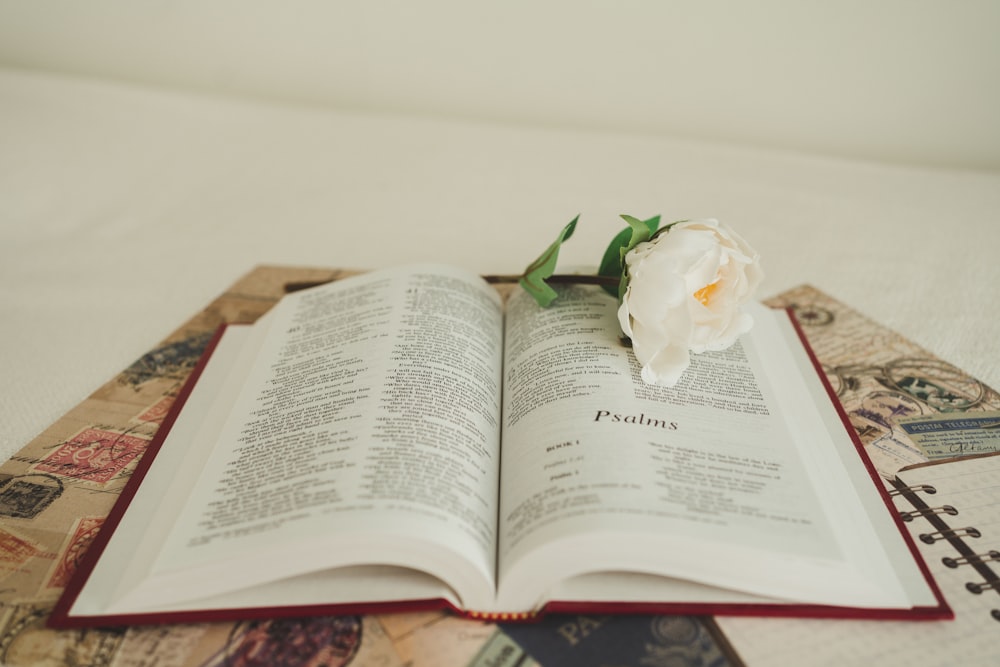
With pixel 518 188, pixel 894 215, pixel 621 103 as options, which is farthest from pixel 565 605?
pixel 621 103

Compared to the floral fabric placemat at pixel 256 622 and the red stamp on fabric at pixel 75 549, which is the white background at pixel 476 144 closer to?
the floral fabric placemat at pixel 256 622

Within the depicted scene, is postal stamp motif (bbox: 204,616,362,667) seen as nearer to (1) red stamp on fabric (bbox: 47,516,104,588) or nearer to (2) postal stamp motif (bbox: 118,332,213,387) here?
(1) red stamp on fabric (bbox: 47,516,104,588)

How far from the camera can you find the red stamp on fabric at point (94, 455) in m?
0.58

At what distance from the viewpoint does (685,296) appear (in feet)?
1.78

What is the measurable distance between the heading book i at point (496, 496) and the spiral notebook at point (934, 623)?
0.01 metres

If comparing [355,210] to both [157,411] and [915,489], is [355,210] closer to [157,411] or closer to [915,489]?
[157,411]

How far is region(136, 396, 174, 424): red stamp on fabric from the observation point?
0.65 m

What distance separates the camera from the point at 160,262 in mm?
918

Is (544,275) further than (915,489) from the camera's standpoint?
Yes

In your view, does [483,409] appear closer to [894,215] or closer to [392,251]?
[392,251]

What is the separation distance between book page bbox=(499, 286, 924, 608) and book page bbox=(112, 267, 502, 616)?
0.12 feet

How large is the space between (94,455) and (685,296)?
0.54 m

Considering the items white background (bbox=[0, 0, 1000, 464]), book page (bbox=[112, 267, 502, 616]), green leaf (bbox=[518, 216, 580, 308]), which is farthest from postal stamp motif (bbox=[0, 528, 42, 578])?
green leaf (bbox=[518, 216, 580, 308])

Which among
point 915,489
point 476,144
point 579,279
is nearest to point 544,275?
point 579,279
